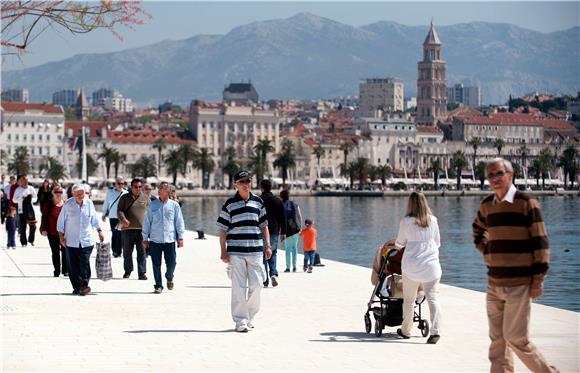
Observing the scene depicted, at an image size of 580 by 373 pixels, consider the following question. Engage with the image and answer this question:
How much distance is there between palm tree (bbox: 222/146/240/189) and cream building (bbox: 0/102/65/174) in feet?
77.8

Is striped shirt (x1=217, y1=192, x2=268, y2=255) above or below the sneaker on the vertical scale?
above

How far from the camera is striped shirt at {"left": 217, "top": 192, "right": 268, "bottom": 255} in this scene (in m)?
13.1

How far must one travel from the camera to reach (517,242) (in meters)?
9.20

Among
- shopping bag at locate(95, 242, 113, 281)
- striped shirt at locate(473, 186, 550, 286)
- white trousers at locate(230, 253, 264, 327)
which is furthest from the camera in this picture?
shopping bag at locate(95, 242, 113, 281)

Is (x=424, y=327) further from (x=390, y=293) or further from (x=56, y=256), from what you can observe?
(x=56, y=256)

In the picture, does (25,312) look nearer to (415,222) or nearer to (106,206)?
(415,222)

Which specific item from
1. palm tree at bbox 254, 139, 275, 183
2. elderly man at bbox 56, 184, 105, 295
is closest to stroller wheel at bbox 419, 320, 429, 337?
elderly man at bbox 56, 184, 105, 295

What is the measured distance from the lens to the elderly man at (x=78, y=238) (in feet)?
53.7

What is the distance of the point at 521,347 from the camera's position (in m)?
9.20

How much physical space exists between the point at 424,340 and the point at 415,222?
45.8 inches

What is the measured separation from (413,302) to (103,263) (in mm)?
7341

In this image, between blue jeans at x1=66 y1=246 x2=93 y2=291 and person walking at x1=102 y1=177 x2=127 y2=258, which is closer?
blue jeans at x1=66 y1=246 x2=93 y2=291

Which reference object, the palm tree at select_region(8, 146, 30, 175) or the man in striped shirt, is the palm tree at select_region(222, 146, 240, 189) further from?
the man in striped shirt

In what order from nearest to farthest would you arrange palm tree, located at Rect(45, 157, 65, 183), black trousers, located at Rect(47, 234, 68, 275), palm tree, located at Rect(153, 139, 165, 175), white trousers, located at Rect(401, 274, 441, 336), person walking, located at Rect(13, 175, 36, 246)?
white trousers, located at Rect(401, 274, 441, 336)
black trousers, located at Rect(47, 234, 68, 275)
person walking, located at Rect(13, 175, 36, 246)
palm tree, located at Rect(45, 157, 65, 183)
palm tree, located at Rect(153, 139, 165, 175)
